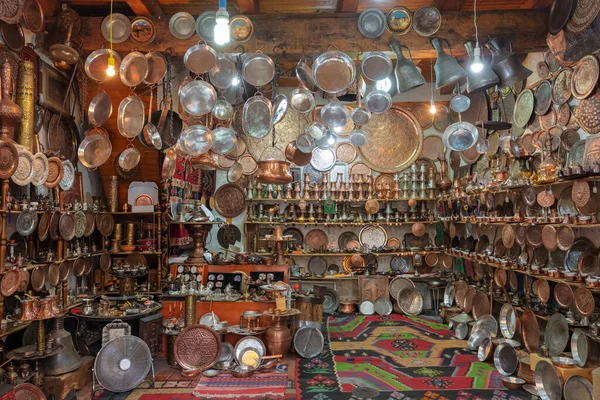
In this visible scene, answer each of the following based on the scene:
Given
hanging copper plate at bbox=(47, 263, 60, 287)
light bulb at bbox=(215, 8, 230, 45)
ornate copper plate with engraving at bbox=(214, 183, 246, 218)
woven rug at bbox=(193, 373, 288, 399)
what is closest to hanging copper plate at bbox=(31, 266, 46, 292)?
hanging copper plate at bbox=(47, 263, 60, 287)

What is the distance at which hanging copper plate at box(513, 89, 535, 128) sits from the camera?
5.34 metres

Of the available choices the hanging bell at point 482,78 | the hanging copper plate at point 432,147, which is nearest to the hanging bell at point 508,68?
the hanging bell at point 482,78

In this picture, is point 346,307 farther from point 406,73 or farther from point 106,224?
point 406,73

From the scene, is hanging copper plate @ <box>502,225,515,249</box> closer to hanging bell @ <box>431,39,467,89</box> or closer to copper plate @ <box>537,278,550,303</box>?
copper plate @ <box>537,278,550,303</box>

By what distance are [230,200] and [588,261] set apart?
16.9ft

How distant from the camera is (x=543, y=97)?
507 cm

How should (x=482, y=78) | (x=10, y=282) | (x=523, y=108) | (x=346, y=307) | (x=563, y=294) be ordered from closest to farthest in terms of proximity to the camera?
(x=482, y=78), (x=10, y=282), (x=563, y=294), (x=523, y=108), (x=346, y=307)

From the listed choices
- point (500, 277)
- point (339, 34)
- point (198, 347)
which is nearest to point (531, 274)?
point (500, 277)

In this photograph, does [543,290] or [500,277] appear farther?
[500,277]

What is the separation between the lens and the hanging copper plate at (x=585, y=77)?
13.3ft

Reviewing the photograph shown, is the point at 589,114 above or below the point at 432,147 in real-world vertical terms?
below

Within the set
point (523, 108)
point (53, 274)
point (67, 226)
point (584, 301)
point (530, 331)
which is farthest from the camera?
point (523, 108)

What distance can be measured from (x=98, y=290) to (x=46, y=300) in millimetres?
1890

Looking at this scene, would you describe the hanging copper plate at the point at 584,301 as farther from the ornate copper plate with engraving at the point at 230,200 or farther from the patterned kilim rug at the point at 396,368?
the ornate copper plate with engraving at the point at 230,200
